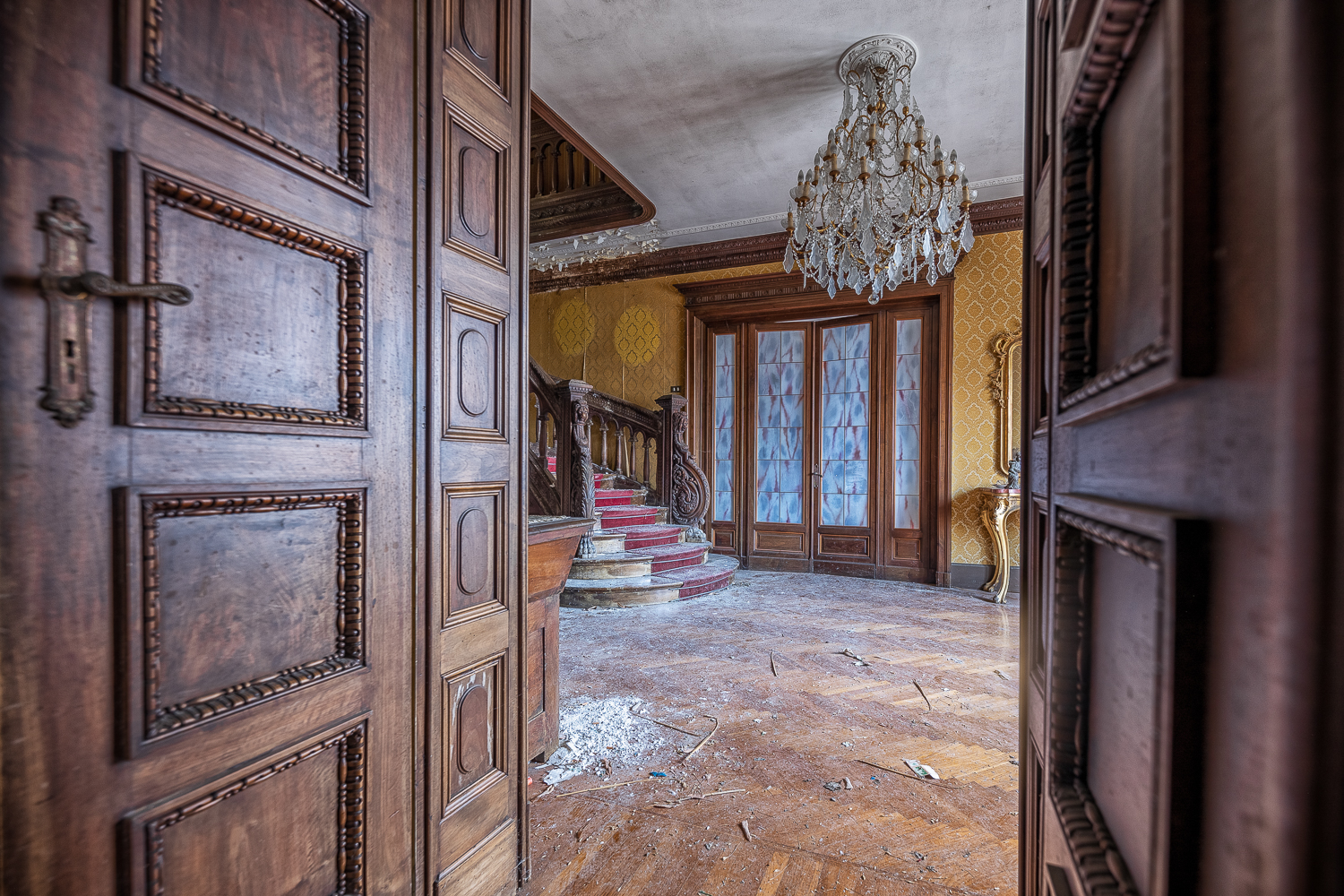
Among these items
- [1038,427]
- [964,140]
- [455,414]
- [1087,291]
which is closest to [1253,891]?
[1087,291]

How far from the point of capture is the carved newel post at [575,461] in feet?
15.8

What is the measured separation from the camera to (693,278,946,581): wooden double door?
5711 millimetres

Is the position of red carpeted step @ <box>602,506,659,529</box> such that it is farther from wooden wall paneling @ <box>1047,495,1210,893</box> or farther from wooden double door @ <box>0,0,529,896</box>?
wooden wall paneling @ <box>1047,495,1210,893</box>

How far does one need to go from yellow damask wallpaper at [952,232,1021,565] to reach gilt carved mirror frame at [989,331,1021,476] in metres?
0.06

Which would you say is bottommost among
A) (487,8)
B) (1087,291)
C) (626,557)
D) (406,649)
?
(626,557)

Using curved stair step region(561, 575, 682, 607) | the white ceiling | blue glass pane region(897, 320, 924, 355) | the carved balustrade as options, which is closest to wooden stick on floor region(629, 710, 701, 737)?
curved stair step region(561, 575, 682, 607)

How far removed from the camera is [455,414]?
1340 millimetres

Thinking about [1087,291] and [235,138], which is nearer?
[1087,291]

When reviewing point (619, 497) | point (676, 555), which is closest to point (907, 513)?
point (676, 555)

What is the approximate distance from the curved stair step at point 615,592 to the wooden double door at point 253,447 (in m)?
3.15

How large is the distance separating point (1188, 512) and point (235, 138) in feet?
3.92

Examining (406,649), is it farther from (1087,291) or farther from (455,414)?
(1087,291)

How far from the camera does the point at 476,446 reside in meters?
1.39

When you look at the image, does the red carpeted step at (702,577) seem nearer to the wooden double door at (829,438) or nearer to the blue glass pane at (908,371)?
the wooden double door at (829,438)
